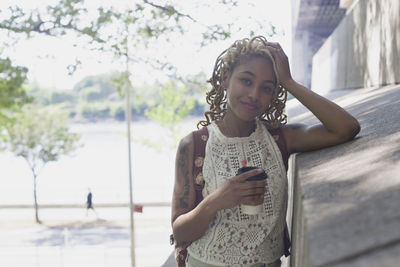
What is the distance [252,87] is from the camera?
2012mm

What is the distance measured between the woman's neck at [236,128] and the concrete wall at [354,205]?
355mm

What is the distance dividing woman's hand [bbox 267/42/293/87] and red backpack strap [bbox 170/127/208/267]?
0.44 metres

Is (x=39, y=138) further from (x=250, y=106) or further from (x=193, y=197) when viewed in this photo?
(x=250, y=106)

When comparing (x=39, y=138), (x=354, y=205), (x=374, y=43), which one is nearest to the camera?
(x=354, y=205)

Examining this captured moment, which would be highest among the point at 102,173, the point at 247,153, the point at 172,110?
the point at 247,153

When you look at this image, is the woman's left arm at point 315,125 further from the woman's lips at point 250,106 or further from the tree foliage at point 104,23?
the tree foliage at point 104,23

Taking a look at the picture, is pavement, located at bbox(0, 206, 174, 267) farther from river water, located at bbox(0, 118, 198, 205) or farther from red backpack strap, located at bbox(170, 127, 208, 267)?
→ red backpack strap, located at bbox(170, 127, 208, 267)

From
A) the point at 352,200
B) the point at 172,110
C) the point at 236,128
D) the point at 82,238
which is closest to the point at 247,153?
the point at 236,128

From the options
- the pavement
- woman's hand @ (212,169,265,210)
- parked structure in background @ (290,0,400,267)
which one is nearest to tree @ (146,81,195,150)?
the pavement

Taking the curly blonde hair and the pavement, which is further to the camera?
the pavement

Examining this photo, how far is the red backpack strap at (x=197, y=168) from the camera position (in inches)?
80.2

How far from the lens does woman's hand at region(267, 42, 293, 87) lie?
204 centimetres

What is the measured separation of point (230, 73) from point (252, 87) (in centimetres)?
16

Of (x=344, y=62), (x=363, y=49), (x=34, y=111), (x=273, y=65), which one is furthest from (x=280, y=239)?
(x=34, y=111)
